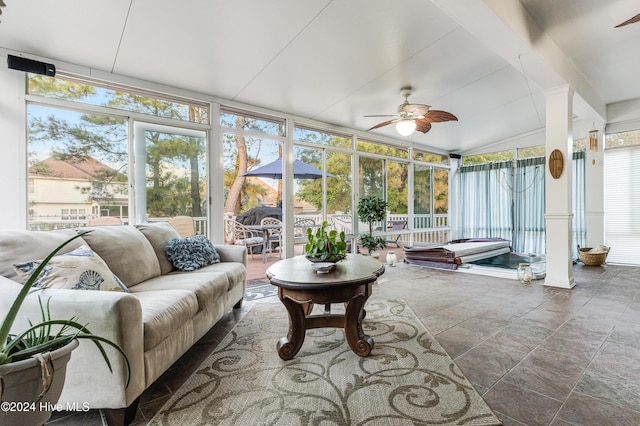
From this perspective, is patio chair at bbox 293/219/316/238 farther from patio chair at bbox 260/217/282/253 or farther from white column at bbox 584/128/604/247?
white column at bbox 584/128/604/247

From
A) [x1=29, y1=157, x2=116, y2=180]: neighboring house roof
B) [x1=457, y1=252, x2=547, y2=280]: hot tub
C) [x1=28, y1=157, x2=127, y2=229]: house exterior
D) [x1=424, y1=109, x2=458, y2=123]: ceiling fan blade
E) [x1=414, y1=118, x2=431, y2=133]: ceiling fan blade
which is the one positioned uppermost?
[x1=424, y1=109, x2=458, y2=123]: ceiling fan blade

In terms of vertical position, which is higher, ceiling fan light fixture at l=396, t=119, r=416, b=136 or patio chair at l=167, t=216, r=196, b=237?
ceiling fan light fixture at l=396, t=119, r=416, b=136

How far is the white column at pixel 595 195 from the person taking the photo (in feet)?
18.7

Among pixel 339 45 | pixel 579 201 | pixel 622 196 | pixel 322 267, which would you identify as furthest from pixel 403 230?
pixel 322 267

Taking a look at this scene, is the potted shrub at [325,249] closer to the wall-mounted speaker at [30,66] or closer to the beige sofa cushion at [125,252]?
the beige sofa cushion at [125,252]

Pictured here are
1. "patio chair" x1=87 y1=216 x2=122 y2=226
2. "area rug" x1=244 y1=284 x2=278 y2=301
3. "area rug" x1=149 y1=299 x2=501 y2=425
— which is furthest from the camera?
"area rug" x1=244 y1=284 x2=278 y2=301

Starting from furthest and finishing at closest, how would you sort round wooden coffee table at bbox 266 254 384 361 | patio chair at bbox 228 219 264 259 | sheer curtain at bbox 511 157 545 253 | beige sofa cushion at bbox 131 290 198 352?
sheer curtain at bbox 511 157 545 253
patio chair at bbox 228 219 264 259
round wooden coffee table at bbox 266 254 384 361
beige sofa cushion at bbox 131 290 198 352

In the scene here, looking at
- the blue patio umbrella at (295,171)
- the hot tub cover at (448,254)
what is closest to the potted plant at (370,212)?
the hot tub cover at (448,254)

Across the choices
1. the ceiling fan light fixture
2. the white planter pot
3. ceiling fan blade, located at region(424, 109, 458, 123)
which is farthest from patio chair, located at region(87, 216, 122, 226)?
ceiling fan blade, located at region(424, 109, 458, 123)

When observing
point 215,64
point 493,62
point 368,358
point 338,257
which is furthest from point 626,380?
point 215,64

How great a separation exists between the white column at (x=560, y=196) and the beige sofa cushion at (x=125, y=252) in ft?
15.0

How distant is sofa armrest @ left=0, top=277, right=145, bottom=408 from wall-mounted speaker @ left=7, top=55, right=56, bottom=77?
2.60 metres

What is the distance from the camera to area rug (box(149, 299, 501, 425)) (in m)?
1.50

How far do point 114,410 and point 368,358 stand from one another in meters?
1.43
